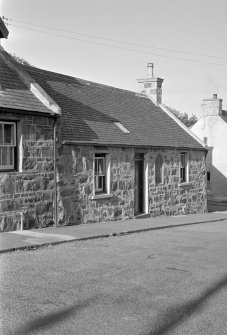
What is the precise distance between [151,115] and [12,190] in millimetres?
12845

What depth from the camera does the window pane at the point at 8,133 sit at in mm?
13484

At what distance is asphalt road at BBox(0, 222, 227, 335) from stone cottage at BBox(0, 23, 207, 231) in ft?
12.1

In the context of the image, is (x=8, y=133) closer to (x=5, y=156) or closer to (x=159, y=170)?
(x=5, y=156)

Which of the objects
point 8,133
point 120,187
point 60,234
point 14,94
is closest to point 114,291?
point 60,234

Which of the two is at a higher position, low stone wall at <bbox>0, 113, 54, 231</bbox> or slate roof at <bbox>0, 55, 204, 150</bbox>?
slate roof at <bbox>0, 55, 204, 150</bbox>

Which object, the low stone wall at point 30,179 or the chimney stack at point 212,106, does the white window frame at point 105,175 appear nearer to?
the low stone wall at point 30,179

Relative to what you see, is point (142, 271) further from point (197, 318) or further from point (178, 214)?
point (178, 214)

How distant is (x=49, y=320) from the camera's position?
5.71 m

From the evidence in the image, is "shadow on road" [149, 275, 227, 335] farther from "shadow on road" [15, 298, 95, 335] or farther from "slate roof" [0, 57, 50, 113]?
"slate roof" [0, 57, 50, 113]

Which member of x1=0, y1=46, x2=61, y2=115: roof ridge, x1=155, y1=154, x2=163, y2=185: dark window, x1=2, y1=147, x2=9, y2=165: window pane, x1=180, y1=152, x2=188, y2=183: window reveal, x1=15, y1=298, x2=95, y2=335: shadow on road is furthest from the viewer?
x1=180, y1=152, x2=188, y2=183: window reveal

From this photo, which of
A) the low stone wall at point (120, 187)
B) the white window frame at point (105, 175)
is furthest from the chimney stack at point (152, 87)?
the white window frame at point (105, 175)

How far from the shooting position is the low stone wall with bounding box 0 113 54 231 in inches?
525

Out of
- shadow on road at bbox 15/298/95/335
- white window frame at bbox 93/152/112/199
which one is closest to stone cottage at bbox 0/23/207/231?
white window frame at bbox 93/152/112/199

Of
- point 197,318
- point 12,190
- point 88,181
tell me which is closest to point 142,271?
point 197,318
